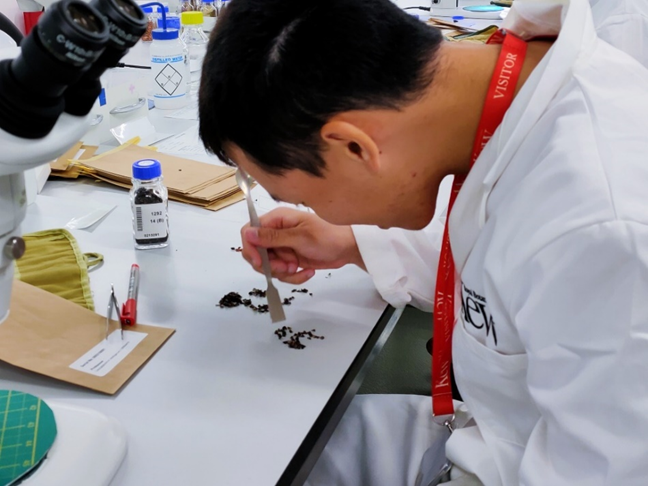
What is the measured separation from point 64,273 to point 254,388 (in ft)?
1.36

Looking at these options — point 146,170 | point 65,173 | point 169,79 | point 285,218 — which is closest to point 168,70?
point 169,79

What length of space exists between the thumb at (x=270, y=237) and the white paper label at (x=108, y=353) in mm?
231

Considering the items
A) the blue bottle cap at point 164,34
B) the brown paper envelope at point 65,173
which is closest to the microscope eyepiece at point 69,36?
the brown paper envelope at point 65,173

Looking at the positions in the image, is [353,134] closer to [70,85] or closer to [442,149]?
[442,149]

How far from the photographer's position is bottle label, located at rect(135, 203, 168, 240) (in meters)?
1.12

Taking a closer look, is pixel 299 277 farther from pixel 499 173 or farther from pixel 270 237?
pixel 499 173

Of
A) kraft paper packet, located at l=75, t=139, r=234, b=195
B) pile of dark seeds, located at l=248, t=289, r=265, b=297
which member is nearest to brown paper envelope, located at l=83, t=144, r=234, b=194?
kraft paper packet, located at l=75, t=139, r=234, b=195

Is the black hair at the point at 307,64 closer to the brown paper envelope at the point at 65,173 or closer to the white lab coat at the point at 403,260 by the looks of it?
the white lab coat at the point at 403,260

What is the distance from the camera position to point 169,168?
1.45 m

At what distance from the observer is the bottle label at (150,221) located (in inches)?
44.0

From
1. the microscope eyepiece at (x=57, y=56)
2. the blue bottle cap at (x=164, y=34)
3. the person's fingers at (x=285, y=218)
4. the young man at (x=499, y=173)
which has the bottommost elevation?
the person's fingers at (x=285, y=218)

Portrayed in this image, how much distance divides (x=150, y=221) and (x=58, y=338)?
31cm

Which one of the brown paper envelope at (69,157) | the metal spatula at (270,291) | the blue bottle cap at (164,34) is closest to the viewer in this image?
the metal spatula at (270,291)

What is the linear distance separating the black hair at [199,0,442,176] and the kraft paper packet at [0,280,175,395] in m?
0.33
